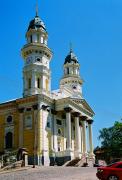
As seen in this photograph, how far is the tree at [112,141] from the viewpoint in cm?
7019

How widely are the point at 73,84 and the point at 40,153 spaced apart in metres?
22.7

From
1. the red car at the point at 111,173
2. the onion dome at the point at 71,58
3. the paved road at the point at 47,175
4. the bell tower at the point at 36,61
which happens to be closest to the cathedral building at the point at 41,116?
the bell tower at the point at 36,61

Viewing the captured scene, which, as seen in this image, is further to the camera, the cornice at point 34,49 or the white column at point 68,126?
the cornice at point 34,49

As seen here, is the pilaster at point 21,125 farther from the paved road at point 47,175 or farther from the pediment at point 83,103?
the paved road at point 47,175

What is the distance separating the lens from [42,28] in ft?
180

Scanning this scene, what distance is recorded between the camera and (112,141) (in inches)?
2844

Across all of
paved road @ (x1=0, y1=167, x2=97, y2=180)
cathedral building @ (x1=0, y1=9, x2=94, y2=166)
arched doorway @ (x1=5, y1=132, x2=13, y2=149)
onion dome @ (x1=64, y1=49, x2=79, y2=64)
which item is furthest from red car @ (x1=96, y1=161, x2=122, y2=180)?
onion dome @ (x1=64, y1=49, x2=79, y2=64)

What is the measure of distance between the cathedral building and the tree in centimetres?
1411

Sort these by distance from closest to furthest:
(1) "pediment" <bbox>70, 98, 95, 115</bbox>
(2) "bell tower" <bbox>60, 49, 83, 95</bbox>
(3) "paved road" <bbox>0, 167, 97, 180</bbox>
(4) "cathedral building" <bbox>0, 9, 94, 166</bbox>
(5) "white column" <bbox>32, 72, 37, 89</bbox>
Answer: (3) "paved road" <bbox>0, 167, 97, 180</bbox> < (4) "cathedral building" <bbox>0, 9, 94, 166</bbox> < (5) "white column" <bbox>32, 72, 37, 89</bbox> < (1) "pediment" <bbox>70, 98, 95, 115</bbox> < (2) "bell tower" <bbox>60, 49, 83, 95</bbox>

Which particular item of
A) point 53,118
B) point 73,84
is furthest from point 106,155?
point 53,118

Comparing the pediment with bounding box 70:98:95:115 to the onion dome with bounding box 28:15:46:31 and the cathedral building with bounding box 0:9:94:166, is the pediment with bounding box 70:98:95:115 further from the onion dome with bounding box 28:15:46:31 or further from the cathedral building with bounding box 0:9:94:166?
the onion dome with bounding box 28:15:46:31

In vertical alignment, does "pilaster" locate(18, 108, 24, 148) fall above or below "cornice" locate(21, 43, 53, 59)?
below

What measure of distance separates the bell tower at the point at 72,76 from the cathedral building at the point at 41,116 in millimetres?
8873

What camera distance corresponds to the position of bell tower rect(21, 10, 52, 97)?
51.3 m
